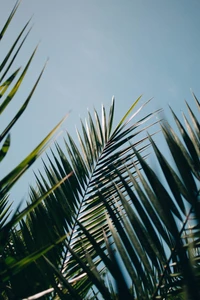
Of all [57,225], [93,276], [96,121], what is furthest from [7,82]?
[96,121]

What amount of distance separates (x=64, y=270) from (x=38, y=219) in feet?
1.07

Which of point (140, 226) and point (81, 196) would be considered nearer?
point (140, 226)

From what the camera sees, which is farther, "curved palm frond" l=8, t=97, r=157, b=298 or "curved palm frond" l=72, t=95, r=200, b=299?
"curved palm frond" l=8, t=97, r=157, b=298

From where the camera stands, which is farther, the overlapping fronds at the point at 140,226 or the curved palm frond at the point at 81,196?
the curved palm frond at the point at 81,196

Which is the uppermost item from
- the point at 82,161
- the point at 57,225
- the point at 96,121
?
the point at 96,121

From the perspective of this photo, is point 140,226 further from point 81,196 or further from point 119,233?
point 81,196

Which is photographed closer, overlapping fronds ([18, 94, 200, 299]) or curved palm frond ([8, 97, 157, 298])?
overlapping fronds ([18, 94, 200, 299])

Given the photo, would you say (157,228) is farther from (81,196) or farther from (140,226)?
(81,196)

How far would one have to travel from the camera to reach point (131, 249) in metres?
0.74

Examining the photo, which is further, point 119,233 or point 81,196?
point 81,196

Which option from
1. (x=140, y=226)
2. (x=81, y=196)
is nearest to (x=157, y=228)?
(x=140, y=226)

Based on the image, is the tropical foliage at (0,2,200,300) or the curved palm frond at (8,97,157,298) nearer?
the tropical foliage at (0,2,200,300)

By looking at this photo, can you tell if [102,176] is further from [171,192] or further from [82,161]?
[171,192]

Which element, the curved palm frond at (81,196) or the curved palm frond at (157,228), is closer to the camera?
the curved palm frond at (157,228)
